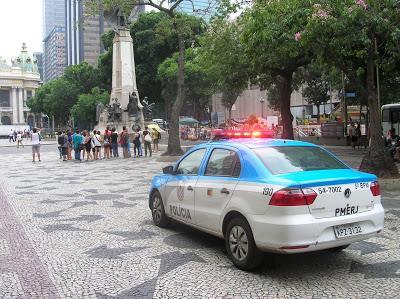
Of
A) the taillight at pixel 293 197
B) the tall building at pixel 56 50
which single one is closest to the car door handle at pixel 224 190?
the taillight at pixel 293 197

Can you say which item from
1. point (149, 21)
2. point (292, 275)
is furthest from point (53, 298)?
point (149, 21)

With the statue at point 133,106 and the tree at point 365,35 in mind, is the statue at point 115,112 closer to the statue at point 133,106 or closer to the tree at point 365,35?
the statue at point 133,106

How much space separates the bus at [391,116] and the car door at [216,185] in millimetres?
24070

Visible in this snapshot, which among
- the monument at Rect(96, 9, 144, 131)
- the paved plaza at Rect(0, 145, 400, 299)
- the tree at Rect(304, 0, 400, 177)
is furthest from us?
the monument at Rect(96, 9, 144, 131)

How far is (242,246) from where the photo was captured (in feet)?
19.3

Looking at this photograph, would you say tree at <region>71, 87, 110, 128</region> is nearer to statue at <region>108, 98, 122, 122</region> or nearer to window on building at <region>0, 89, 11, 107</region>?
statue at <region>108, 98, 122, 122</region>

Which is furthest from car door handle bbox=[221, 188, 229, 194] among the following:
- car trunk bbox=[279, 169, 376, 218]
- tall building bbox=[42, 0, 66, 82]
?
tall building bbox=[42, 0, 66, 82]

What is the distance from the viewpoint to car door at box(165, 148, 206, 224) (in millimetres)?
7091

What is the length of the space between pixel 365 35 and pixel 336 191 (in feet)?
25.2

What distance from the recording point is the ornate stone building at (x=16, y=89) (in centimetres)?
13862

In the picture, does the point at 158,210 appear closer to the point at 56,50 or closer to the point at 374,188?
the point at 374,188

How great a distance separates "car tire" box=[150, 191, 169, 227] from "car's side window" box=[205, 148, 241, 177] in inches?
64.5

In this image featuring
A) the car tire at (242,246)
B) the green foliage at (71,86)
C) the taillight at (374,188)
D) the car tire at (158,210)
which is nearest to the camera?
the car tire at (242,246)

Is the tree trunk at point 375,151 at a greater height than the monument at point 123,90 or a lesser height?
lesser
